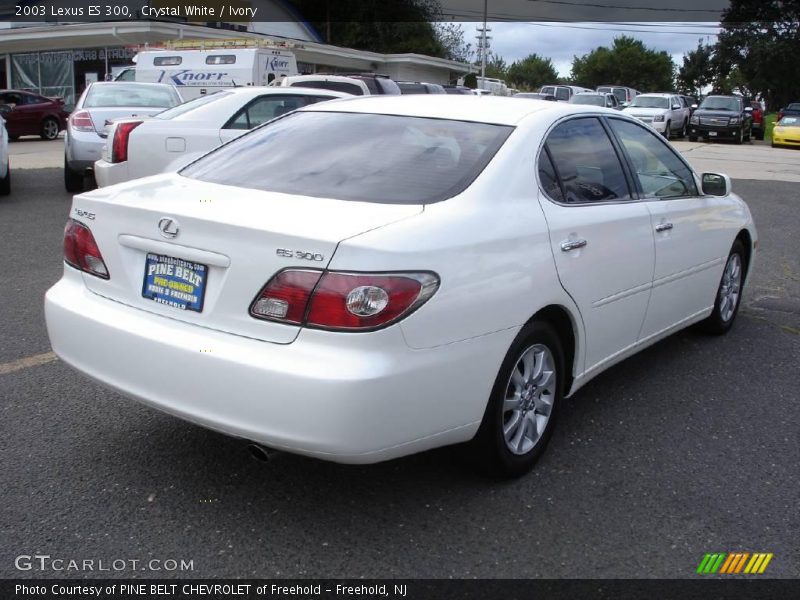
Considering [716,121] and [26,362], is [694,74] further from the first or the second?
[26,362]

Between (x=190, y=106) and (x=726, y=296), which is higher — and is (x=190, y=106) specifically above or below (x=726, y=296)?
above

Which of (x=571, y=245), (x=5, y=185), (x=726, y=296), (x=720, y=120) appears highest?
(x=720, y=120)

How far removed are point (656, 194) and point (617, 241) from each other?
0.77 meters

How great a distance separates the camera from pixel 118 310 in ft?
10.7

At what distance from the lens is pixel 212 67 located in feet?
64.4

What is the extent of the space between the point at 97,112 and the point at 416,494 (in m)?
9.57

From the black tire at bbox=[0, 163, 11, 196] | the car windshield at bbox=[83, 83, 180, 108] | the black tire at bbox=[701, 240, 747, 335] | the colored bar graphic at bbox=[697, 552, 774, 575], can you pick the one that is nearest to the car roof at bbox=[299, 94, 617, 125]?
the black tire at bbox=[701, 240, 747, 335]

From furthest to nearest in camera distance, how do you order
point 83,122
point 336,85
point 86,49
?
point 86,49
point 336,85
point 83,122

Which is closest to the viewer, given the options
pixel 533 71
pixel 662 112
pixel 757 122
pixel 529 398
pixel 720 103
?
pixel 529 398

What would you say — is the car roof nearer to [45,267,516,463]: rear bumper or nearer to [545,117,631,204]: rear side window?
[545,117,631,204]: rear side window

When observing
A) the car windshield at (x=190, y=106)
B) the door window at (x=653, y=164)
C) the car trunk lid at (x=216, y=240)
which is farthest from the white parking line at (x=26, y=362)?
the car windshield at (x=190, y=106)

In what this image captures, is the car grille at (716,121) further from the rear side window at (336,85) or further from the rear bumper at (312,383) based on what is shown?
the rear bumper at (312,383)

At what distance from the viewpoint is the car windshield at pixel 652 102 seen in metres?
30.4

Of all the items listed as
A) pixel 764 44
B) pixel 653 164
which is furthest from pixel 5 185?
pixel 764 44
